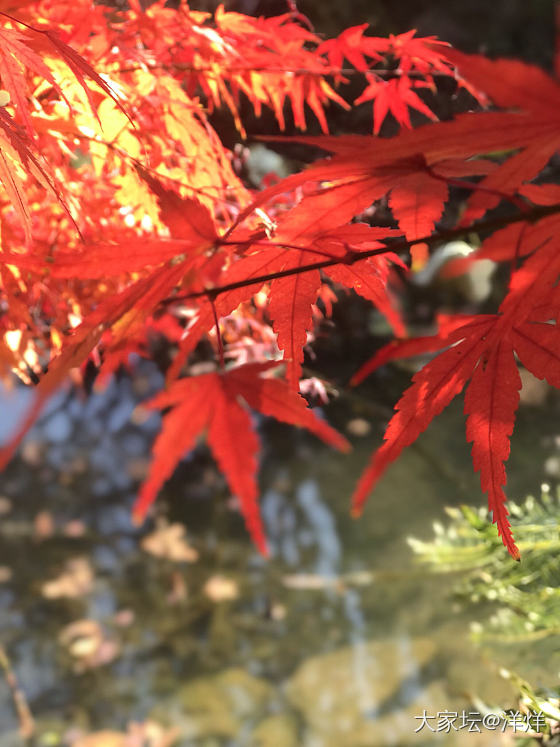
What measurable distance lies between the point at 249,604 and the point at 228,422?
197 centimetres

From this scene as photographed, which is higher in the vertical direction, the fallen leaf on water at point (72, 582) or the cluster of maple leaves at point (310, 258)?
the cluster of maple leaves at point (310, 258)

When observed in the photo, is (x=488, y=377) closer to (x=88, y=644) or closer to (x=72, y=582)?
(x=88, y=644)

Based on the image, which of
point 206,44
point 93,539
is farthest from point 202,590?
point 206,44

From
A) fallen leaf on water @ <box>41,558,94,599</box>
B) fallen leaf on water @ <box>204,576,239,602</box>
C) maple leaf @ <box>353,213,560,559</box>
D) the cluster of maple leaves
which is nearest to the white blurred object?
fallen leaf on water @ <box>204,576,239,602</box>

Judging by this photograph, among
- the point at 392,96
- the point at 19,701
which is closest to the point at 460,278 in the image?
the point at 392,96

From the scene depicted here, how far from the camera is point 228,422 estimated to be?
0.37 metres

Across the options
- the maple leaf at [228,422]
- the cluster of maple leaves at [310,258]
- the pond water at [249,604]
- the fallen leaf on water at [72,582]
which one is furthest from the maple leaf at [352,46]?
the fallen leaf on water at [72,582]

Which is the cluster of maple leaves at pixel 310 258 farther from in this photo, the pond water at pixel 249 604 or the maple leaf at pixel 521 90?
the pond water at pixel 249 604

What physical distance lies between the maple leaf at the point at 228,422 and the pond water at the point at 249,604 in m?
0.97

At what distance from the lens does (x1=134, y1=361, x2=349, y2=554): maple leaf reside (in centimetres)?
36

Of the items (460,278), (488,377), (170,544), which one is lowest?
(170,544)

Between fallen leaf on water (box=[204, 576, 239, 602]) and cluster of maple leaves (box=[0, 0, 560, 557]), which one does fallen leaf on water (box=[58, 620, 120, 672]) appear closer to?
fallen leaf on water (box=[204, 576, 239, 602])

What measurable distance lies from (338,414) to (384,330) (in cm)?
47

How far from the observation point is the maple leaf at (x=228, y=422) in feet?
1.19
